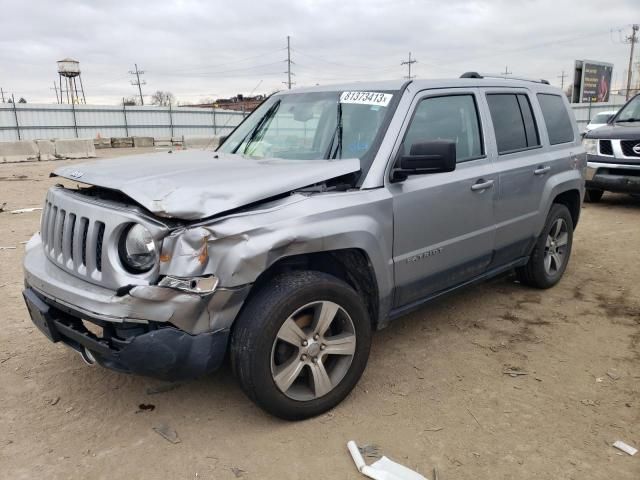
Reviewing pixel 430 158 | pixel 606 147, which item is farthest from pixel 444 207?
pixel 606 147

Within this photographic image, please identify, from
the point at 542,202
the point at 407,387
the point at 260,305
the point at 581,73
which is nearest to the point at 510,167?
the point at 542,202

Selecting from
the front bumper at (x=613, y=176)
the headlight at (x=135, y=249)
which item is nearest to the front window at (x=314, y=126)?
the headlight at (x=135, y=249)

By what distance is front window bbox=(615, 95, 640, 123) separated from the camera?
30.6 ft

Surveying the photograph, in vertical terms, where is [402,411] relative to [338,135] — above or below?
below

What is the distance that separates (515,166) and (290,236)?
2.35 m

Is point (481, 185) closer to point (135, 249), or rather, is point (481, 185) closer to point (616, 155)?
point (135, 249)

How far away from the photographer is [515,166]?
A: 416 cm

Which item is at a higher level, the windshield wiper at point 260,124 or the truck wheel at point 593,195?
the windshield wiper at point 260,124

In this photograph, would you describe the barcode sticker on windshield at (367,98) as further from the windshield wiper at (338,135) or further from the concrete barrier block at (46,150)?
the concrete barrier block at (46,150)

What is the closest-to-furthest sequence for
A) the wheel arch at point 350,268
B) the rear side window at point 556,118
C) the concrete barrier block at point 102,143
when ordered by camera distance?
the wheel arch at point 350,268 < the rear side window at point 556,118 < the concrete barrier block at point 102,143

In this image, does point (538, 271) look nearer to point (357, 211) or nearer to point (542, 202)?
point (542, 202)

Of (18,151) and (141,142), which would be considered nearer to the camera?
(18,151)

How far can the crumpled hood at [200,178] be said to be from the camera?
246 cm

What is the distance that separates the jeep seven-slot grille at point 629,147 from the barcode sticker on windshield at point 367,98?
270 inches
